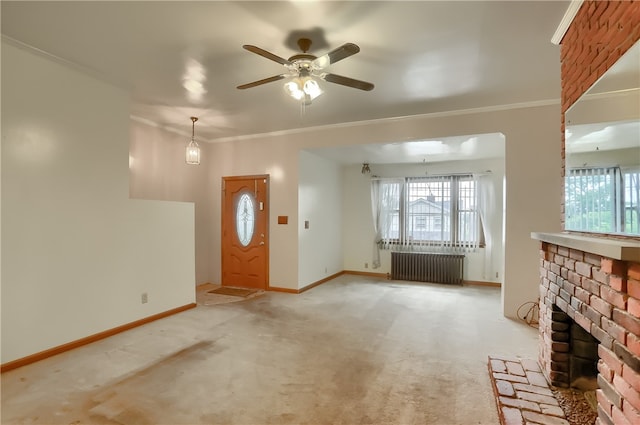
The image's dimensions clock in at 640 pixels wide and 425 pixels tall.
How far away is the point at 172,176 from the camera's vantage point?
210 inches

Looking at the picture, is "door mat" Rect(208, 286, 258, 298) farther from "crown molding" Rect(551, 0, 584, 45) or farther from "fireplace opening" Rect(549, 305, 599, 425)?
"crown molding" Rect(551, 0, 584, 45)

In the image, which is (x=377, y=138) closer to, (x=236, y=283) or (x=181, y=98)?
(x=181, y=98)

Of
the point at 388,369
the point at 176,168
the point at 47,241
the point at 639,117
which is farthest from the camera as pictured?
the point at 176,168

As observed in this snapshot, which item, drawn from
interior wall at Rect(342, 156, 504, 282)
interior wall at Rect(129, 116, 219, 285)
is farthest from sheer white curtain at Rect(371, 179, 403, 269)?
interior wall at Rect(129, 116, 219, 285)

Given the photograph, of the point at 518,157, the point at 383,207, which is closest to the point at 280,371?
the point at 518,157

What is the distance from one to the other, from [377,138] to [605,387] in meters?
3.82

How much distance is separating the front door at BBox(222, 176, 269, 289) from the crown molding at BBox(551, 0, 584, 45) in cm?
420

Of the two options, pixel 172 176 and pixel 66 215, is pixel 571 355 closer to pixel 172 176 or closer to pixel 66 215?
pixel 66 215

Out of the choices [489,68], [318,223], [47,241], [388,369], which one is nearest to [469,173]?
[318,223]

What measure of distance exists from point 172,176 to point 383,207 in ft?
13.7

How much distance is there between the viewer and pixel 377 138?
4.80 m

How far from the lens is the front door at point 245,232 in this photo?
5.62m

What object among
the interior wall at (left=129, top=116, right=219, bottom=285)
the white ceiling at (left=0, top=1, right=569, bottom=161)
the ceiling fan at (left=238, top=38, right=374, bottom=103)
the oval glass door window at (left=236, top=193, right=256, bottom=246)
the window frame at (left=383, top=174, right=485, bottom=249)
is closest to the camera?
the white ceiling at (left=0, top=1, right=569, bottom=161)

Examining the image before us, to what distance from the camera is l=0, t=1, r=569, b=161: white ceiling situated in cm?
225
